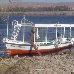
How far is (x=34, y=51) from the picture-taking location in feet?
94.8

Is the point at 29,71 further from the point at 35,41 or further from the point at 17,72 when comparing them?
the point at 35,41

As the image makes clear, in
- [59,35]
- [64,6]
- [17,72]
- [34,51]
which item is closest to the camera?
[17,72]

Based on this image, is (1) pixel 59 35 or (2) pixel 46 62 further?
(1) pixel 59 35

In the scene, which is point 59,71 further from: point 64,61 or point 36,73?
point 64,61

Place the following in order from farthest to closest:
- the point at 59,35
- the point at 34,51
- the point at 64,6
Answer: the point at 64,6 → the point at 59,35 → the point at 34,51

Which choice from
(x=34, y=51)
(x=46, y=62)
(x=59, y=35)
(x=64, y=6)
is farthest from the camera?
(x=64, y=6)

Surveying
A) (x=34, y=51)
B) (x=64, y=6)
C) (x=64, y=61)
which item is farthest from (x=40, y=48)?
(x=64, y=6)

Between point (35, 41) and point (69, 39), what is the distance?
90.8 inches

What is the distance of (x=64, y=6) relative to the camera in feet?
505

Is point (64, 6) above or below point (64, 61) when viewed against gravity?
below

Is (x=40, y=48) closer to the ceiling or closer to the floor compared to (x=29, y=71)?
closer to the floor

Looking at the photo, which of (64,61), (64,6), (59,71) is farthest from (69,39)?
(64,6)

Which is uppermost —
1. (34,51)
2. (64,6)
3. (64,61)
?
(64,61)

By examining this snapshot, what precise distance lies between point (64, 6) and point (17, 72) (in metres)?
139
